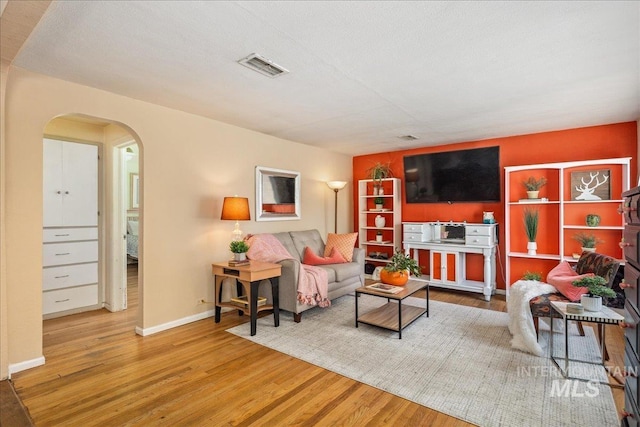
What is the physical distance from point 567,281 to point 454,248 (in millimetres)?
1960

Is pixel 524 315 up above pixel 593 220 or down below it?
below

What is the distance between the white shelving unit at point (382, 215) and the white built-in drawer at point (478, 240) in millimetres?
1270

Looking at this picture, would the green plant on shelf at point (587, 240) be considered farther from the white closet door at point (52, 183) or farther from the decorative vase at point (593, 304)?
the white closet door at point (52, 183)

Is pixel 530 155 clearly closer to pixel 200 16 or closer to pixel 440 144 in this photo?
pixel 440 144

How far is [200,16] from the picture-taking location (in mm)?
1858

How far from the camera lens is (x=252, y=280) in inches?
129

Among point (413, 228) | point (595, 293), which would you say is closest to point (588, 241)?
point (595, 293)

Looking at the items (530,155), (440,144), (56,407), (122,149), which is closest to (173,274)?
(56,407)

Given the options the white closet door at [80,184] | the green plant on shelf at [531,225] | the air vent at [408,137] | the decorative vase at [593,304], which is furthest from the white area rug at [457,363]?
the air vent at [408,137]

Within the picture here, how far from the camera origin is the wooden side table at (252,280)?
329cm

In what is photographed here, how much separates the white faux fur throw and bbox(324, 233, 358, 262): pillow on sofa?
2200mm

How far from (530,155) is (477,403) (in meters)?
3.90

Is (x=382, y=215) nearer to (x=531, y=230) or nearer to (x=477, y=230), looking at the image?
(x=477, y=230)

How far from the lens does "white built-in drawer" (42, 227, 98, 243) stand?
3.82 m
